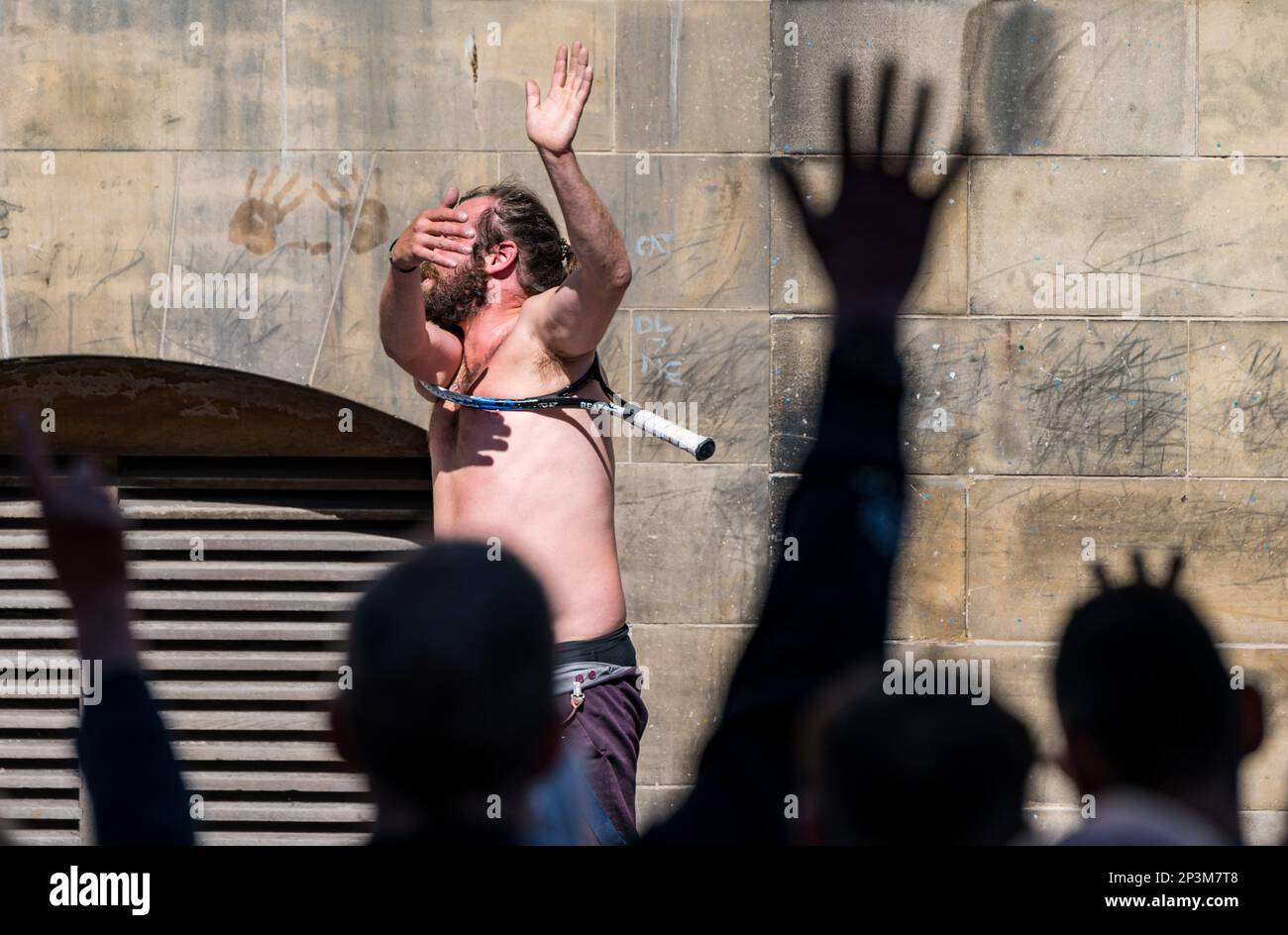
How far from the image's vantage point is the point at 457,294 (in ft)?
11.6

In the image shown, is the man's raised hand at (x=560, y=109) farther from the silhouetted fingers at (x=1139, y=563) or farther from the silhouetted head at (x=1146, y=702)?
the silhouetted fingers at (x=1139, y=563)

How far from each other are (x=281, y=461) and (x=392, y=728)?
3506 mm

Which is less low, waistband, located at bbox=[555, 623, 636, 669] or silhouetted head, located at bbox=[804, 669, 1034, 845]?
silhouetted head, located at bbox=[804, 669, 1034, 845]

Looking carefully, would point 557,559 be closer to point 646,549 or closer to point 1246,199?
point 646,549

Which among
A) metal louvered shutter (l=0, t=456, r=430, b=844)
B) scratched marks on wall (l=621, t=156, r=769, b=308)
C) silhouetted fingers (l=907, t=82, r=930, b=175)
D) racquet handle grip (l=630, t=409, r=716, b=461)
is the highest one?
→ silhouetted fingers (l=907, t=82, r=930, b=175)

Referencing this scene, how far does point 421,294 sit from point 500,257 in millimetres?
344

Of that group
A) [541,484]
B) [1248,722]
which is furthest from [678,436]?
[1248,722]

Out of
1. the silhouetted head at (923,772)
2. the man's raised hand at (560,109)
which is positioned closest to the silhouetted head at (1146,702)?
the silhouetted head at (923,772)

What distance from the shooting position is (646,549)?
4406 mm

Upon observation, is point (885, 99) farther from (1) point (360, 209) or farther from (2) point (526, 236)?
(1) point (360, 209)

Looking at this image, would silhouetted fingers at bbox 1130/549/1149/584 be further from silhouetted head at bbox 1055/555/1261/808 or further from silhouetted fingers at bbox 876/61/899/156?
silhouetted head at bbox 1055/555/1261/808

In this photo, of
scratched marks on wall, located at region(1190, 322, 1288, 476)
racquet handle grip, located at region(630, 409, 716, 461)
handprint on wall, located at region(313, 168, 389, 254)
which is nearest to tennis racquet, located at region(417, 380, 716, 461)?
racquet handle grip, located at region(630, 409, 716, 461)

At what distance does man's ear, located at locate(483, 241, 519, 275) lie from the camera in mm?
3564

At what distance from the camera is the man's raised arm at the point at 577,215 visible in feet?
9.89
